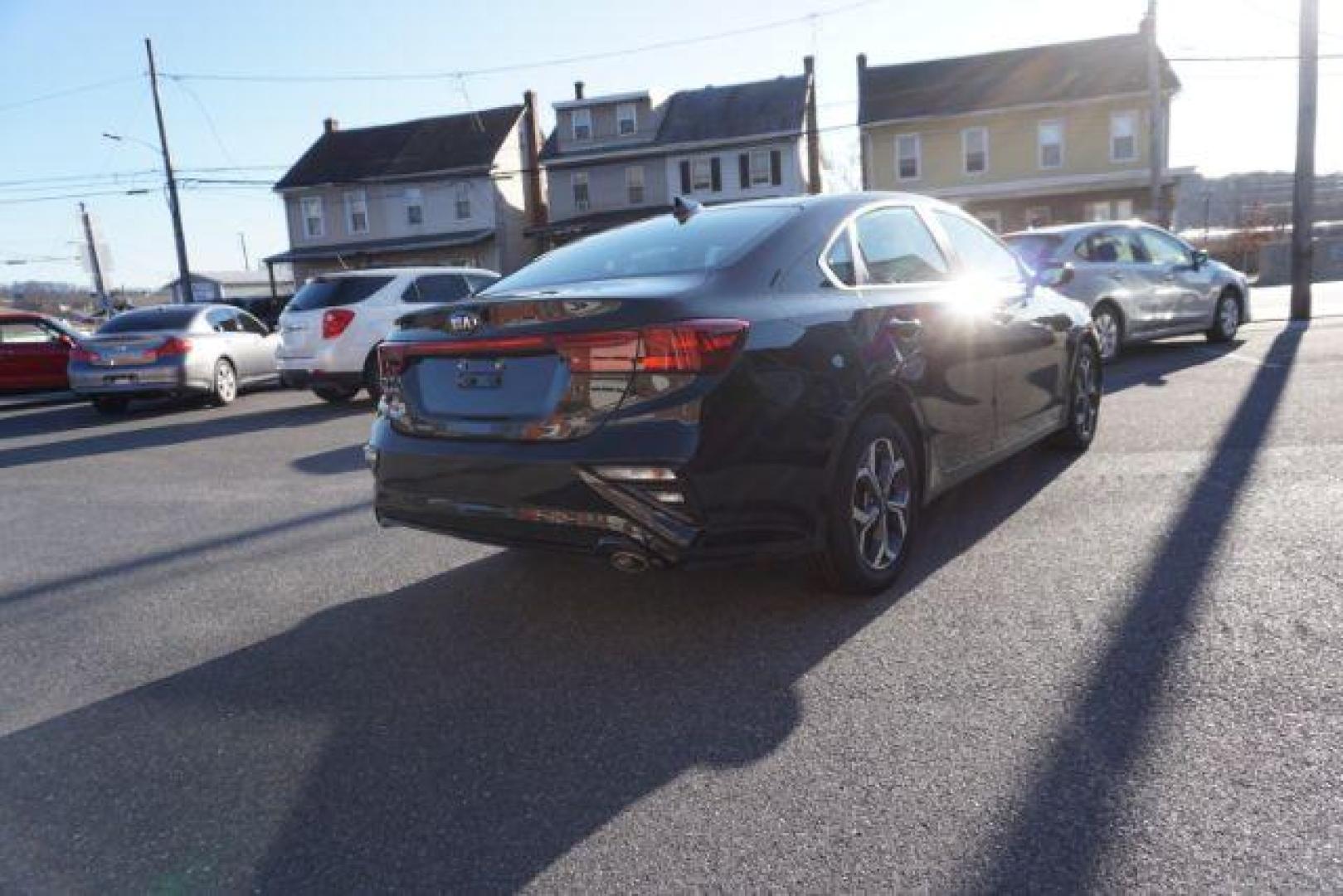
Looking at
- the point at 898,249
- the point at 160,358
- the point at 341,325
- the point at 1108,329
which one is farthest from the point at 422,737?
the point at 160,358

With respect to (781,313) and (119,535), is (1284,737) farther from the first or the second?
(119,535)

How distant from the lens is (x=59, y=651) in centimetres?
399

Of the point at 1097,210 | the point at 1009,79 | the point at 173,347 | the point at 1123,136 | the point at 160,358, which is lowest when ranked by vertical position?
the point at 160,358

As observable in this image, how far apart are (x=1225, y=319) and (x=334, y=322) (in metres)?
10.6

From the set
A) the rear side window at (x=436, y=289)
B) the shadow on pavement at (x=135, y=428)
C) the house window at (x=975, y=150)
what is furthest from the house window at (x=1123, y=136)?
the shadow on pavement at (x=135, y=428)

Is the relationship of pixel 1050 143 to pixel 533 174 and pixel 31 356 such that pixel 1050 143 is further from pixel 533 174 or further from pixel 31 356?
pixel 31 356

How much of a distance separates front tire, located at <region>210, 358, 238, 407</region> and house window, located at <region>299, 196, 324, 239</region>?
102ft

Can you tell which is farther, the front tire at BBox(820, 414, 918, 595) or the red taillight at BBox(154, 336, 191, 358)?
the red taillight at BBox(154, 336, 191, 358)

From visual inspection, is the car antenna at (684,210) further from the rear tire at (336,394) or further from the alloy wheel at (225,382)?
the alloy wheel at (225,382)

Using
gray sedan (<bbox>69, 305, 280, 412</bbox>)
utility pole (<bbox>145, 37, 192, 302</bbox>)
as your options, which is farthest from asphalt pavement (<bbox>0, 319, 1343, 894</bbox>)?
utility pole (<bbox>145, 37, 192, 302</bbox>)

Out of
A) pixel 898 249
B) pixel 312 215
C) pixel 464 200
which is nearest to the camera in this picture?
pixel 898 249

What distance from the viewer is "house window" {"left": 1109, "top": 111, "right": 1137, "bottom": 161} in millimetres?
33375

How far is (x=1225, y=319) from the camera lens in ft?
39.9

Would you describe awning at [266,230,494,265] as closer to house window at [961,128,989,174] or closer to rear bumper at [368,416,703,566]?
house window at [961,128,989,174]
